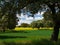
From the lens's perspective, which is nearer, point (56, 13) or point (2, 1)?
point (2, 1)

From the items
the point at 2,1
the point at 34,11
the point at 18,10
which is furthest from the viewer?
the point at 34,11

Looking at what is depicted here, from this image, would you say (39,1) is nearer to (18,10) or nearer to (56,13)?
(18,10)

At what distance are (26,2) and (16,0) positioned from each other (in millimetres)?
1087

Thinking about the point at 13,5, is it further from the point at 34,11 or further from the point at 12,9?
the point at 34,11

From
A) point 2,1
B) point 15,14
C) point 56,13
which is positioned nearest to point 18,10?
point 15,14

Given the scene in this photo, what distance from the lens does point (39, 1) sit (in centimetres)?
2286

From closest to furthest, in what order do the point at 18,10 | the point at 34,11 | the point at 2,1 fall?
the point at 2,1
the point at 18,10
the point at 34,11

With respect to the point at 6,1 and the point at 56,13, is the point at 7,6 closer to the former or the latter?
the point at 6,1

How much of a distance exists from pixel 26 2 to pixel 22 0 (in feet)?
3.13

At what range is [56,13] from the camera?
26.7m

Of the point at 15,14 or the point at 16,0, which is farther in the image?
the point at 15,14

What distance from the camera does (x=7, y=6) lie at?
929 inches

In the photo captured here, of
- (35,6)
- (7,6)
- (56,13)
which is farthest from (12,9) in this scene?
(56,13)

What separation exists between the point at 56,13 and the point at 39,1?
4.44 m
